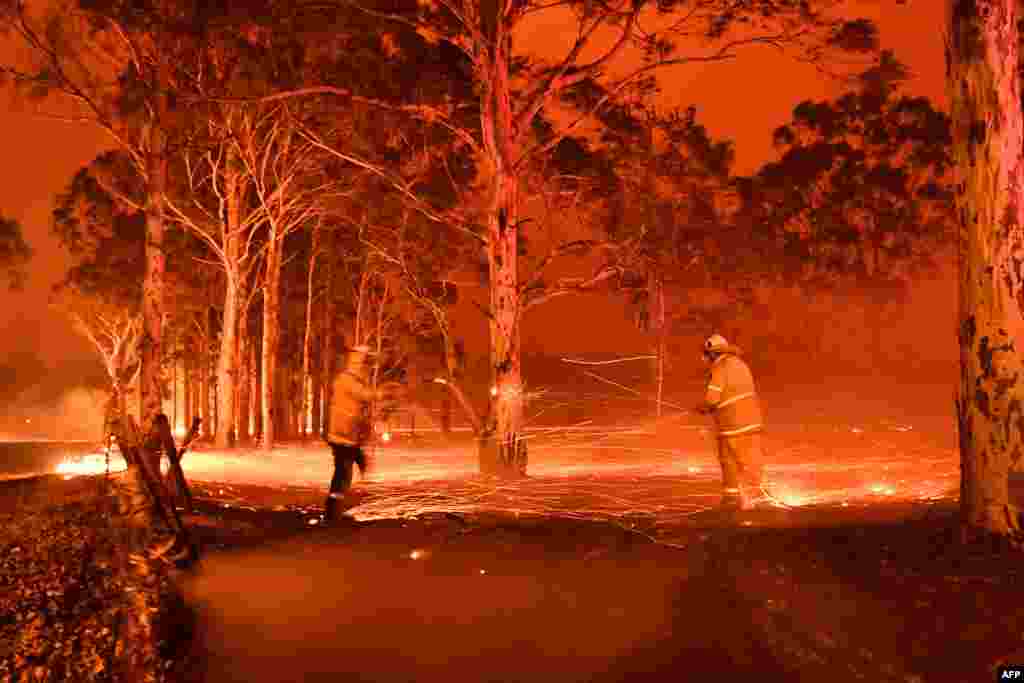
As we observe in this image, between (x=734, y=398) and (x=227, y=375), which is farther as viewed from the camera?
(x=227, y=375)

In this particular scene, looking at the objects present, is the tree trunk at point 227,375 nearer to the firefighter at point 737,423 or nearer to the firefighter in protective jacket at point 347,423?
the firefighter in protective jacket at point 347,423

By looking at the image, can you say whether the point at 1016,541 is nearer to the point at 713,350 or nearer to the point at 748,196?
the point at 713,350

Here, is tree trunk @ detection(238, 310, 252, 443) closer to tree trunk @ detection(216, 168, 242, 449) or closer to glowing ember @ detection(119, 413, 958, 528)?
tree trunk @ detection(216, 168, 242, 449)

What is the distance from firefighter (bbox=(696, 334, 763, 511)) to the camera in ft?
33.5

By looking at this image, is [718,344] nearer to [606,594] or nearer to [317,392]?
[606,594]

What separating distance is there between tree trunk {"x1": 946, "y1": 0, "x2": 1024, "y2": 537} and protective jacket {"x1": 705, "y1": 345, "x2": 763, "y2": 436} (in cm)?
300

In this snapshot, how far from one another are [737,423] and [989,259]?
3.62 m

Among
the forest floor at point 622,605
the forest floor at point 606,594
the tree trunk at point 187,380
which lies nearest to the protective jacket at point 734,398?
the forest floor at point 606,594

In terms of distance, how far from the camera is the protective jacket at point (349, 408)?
34.0ft

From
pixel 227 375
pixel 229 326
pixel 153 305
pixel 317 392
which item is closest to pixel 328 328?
pixel 317 392

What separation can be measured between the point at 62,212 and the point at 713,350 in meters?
35.1

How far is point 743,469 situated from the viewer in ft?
33.7

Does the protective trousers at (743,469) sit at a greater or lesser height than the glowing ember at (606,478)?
greater

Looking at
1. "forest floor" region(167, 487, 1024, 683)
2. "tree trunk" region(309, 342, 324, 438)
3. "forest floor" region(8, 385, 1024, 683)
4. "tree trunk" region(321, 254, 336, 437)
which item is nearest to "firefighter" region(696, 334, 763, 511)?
"forest floor" region(8, 385, 1024, 683)
